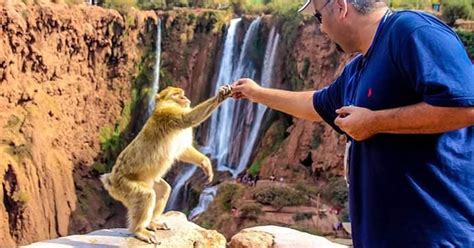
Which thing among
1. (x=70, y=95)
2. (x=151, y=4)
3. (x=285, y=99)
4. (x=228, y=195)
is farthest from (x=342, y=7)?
(x=151, y=4)

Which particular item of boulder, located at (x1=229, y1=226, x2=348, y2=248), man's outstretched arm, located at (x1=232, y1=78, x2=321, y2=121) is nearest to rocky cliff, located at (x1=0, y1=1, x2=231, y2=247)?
boulder, located at (x1=229, y1=226, x2=348, y2=248)

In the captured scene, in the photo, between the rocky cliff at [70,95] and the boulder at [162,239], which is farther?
the rocky cliff at [70,95]

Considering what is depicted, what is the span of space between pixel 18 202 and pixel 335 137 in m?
9.90

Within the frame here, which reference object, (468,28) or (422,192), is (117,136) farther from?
(422,192)

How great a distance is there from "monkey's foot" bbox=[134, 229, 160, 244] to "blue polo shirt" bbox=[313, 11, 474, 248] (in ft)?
12.8

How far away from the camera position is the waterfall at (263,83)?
936 inches

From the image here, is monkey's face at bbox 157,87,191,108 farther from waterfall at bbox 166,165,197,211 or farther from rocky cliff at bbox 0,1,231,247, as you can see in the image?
waterfall at bbox 166,165,197,211

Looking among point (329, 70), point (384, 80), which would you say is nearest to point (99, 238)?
point (384, 80)

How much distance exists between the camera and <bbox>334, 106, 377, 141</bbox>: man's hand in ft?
6.74

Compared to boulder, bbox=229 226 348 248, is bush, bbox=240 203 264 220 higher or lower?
lower

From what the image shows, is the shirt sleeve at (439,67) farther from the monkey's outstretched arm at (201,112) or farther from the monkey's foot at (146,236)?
the monkey's foot at (146,236)

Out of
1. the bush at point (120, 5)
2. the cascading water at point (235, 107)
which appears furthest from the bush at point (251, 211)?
the bush at point (120, 5)

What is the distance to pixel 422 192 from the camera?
202 centimetres

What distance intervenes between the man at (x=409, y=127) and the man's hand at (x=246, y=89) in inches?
37.7
